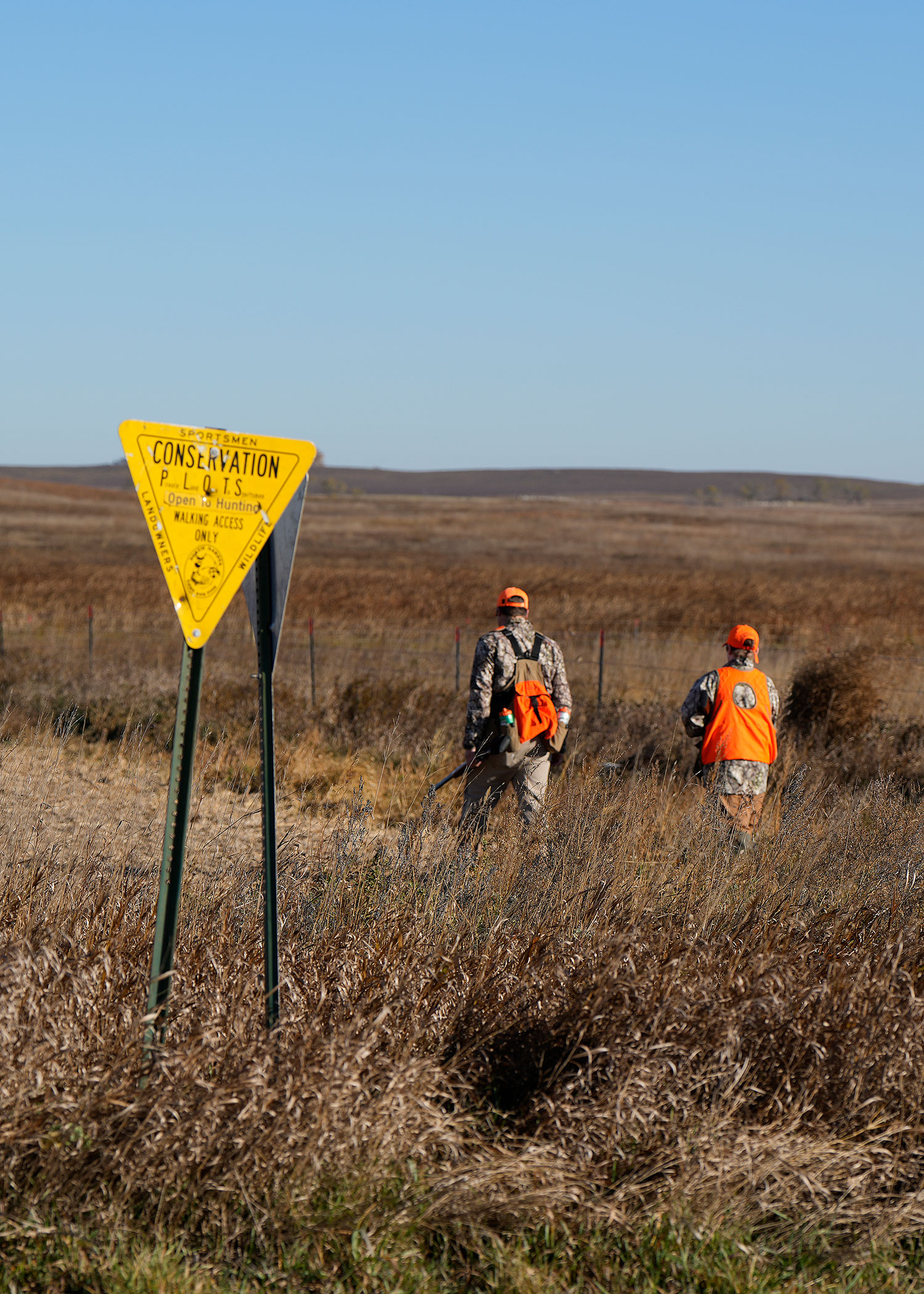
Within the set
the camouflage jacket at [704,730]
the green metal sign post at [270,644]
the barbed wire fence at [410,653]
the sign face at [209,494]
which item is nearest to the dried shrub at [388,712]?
the barbed wire fence at [410,653]

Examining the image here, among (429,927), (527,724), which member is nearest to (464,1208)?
(429,927)

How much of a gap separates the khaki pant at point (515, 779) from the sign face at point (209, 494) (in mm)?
3656

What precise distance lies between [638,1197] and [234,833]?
182 inches

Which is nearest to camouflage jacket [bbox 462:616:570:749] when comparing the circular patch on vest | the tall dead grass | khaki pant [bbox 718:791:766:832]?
the circular patch on vest

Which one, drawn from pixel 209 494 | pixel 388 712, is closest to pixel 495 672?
pixel 209 494

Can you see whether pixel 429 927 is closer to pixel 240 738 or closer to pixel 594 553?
pixel 240 738

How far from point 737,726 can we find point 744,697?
190 millimetres

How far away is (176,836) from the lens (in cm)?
343

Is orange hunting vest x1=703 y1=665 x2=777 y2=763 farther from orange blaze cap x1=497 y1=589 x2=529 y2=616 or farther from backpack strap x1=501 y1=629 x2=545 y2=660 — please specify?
orange blaze cap x1=497 y1=589 x2=529 y2=616

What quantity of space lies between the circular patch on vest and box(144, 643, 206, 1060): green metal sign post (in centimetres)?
435

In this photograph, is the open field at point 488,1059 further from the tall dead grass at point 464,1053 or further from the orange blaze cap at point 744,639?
the orange blaze cap at point 744,639

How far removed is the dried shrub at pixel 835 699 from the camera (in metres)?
11.3

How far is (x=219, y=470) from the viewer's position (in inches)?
137

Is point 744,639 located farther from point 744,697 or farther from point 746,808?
point 746,808
